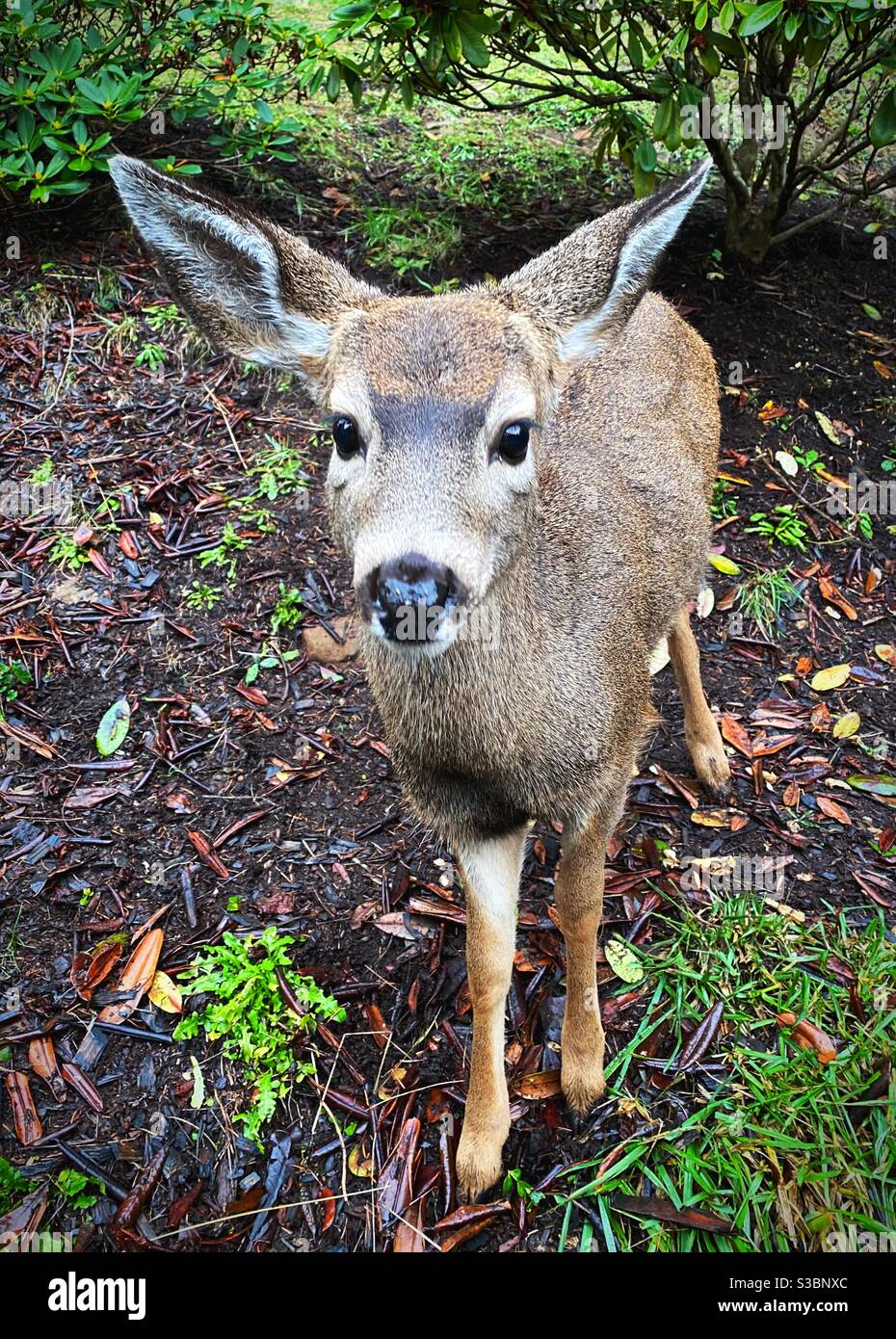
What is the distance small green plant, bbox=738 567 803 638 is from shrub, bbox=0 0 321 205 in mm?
3436

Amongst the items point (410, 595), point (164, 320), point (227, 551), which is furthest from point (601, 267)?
point (164, 320)

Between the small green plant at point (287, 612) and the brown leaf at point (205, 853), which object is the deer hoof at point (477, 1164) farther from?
the small green plant at point (287, 612)

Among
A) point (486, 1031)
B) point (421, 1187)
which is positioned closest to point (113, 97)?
point (486, 1031)

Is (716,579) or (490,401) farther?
(716,579)

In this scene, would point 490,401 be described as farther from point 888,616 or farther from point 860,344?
point 860,344

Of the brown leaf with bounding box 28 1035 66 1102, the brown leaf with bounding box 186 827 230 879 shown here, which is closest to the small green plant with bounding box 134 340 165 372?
the brown leaf with bounding box 186 827 230 879

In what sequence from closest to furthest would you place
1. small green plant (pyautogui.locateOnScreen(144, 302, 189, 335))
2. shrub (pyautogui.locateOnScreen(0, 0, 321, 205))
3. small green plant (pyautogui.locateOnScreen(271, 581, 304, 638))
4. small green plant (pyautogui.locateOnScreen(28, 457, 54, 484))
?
small green plant (pyautogui.locateOnScreen(271, 581, 304, 638)) → small green plant (pyautogui.locateOnScreen(28, 457, 54, 484)) → shrub (pyautogui.locateOnScreen(0, 0, 321, 205)) → small green plant (pyautogui.locateOnScreen(144, 302, 189, 335))

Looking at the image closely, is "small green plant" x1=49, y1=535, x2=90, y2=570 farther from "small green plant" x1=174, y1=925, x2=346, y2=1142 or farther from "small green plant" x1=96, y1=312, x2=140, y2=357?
"small green plant" x1=174, y1=925, x2=346, y2=1142

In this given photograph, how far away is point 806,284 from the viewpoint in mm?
5895

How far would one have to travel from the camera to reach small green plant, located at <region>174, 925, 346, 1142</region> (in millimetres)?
3111

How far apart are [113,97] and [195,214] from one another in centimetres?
323

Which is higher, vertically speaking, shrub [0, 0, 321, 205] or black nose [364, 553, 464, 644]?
shrub [0, 0, 321, 205]

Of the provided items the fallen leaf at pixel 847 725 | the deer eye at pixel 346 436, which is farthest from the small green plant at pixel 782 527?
the deer eye at pixel 346 436

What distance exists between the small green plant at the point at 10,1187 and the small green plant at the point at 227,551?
2.68 metres
